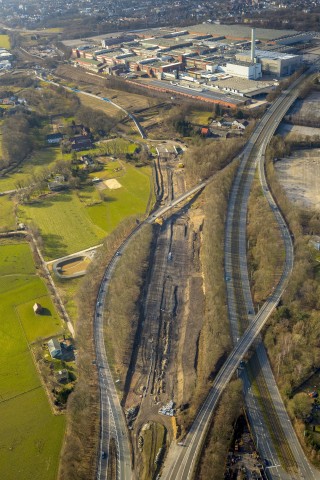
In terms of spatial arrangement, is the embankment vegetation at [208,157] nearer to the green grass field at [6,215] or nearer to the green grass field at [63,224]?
the green grass field at [63,224]

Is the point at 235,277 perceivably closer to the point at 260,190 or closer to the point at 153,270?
the point at 153,270

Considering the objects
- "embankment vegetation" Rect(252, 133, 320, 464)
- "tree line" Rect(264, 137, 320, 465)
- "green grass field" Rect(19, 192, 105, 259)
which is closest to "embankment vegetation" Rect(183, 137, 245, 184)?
"green grass field" Rect(19, 192, 105, 259)

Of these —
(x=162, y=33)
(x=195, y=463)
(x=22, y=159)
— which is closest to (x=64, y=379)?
(x=195, y=463)

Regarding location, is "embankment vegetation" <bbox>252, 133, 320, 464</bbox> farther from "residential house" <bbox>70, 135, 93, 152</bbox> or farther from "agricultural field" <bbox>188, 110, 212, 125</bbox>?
"residential house" <bbox>70, 135, 93, 152</bbox>

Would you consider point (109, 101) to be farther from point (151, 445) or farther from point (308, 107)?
point (151, 445)

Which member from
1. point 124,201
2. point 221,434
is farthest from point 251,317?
point 124,201

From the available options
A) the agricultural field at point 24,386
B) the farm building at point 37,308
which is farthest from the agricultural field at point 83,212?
the farm building at point 37,308

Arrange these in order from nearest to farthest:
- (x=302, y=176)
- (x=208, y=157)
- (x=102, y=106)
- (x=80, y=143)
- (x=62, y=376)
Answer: (x=62, y=376) < (x=302, y=176) < (x=208, y=157) < (x=80, y=143) < (x=102, y=106)
